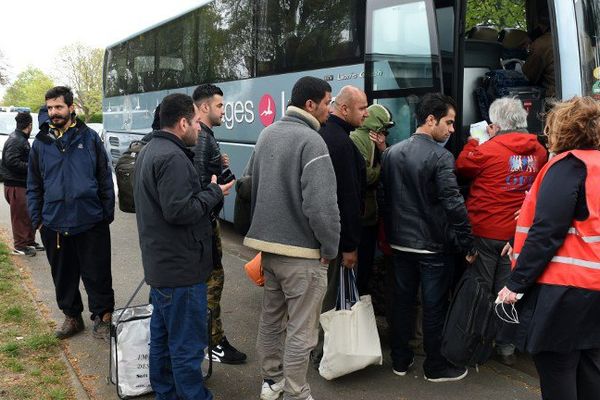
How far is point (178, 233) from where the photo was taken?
3.28 metres

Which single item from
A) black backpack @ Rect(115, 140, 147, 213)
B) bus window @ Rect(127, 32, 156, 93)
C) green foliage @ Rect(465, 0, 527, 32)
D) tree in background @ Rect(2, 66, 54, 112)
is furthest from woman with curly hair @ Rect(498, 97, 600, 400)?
tree in background @ Rect(2, 66, 54, 112)

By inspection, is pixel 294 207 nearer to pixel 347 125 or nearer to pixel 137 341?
pixel 347 125

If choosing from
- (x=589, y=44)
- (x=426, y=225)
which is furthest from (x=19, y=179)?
(x=589, y=44)

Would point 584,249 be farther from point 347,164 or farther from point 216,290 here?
point 216,290

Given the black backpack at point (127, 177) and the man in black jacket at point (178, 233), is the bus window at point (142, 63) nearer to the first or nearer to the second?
the black backpack at point (127, 177)

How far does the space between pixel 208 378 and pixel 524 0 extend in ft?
17.7

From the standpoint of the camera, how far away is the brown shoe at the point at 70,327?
16.0ft

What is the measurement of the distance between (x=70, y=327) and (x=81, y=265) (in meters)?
0.57

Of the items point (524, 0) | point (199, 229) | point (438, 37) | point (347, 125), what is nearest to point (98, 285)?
point (199, 229)

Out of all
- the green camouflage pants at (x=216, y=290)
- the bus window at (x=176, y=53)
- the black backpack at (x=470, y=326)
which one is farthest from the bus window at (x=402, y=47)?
the bus window at (x=176, y=53)

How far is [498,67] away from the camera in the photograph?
587cm

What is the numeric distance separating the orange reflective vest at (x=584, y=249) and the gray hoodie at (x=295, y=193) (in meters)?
1.20

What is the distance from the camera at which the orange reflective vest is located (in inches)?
99.2

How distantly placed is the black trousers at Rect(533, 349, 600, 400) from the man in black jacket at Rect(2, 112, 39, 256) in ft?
22.1
